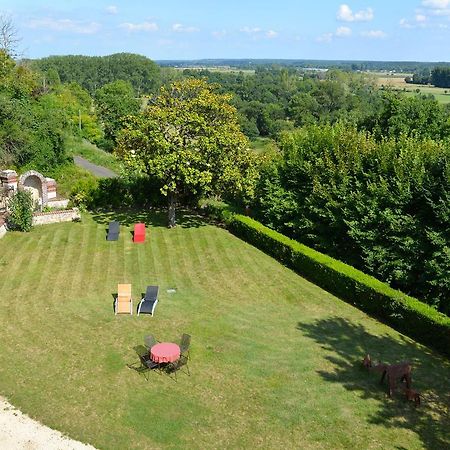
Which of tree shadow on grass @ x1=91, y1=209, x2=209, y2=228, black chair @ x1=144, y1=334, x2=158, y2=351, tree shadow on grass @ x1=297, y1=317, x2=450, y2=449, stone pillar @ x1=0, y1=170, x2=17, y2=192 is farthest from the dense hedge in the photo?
stone pillar @ x1=0, y1=170, x2=17, y2=192

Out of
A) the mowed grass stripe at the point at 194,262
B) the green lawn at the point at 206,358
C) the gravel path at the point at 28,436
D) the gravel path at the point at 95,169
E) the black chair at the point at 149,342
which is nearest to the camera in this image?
the gravel path at the point at 28,436

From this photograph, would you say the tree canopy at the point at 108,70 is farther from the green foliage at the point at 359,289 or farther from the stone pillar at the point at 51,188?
the green foliage at the point at 359,289

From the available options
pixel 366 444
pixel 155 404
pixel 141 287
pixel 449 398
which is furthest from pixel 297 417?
pixel 141 287

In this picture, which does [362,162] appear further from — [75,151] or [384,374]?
[75,151]

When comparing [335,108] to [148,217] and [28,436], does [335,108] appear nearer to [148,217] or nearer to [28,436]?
[148,217]

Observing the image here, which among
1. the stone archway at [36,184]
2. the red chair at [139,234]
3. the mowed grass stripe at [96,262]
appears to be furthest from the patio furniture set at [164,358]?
the stone archway at [36,184]
